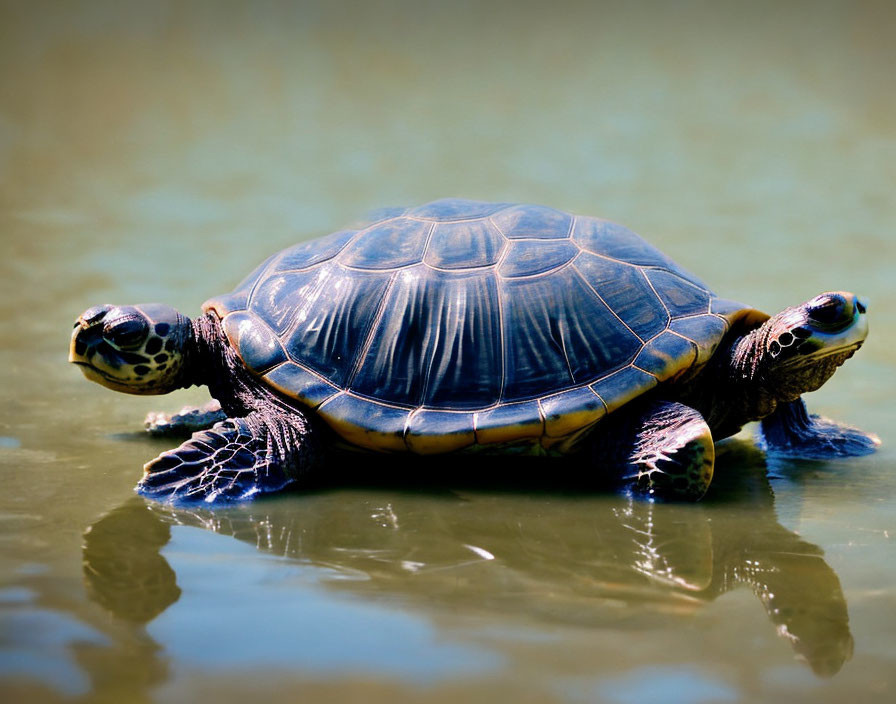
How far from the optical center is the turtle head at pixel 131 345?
4.62m

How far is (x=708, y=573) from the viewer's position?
3.35 m

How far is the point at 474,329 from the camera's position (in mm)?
4422

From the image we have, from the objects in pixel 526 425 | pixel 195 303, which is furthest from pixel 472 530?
pixel 195 303

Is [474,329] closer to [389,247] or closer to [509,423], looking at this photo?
[509,423]

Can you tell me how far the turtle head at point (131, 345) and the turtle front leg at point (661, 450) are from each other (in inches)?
83.1

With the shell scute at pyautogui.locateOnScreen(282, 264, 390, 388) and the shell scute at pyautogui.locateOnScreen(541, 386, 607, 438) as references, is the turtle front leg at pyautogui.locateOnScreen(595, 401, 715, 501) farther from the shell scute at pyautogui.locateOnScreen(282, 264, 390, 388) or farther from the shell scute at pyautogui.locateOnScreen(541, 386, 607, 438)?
the shell scute at pyautogui.locateOnScreen(282, 264, 390, 388)

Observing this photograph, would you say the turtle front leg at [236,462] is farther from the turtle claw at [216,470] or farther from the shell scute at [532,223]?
the shell scute at [532,223]

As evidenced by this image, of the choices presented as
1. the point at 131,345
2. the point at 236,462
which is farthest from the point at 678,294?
the point at 131,345

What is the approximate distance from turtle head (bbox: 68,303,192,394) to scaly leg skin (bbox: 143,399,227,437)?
584 millimetres

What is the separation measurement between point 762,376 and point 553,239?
1.17 metres

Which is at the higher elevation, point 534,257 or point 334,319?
point 534,257

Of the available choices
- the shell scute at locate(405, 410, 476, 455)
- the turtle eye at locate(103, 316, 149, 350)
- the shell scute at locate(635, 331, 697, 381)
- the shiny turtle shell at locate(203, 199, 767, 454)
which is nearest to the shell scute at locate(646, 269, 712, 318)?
the shiny turtle shell at locate(203, 199, 767, 454)

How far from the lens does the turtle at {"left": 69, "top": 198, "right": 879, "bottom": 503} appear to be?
4.22m

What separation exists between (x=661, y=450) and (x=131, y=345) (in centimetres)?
252
